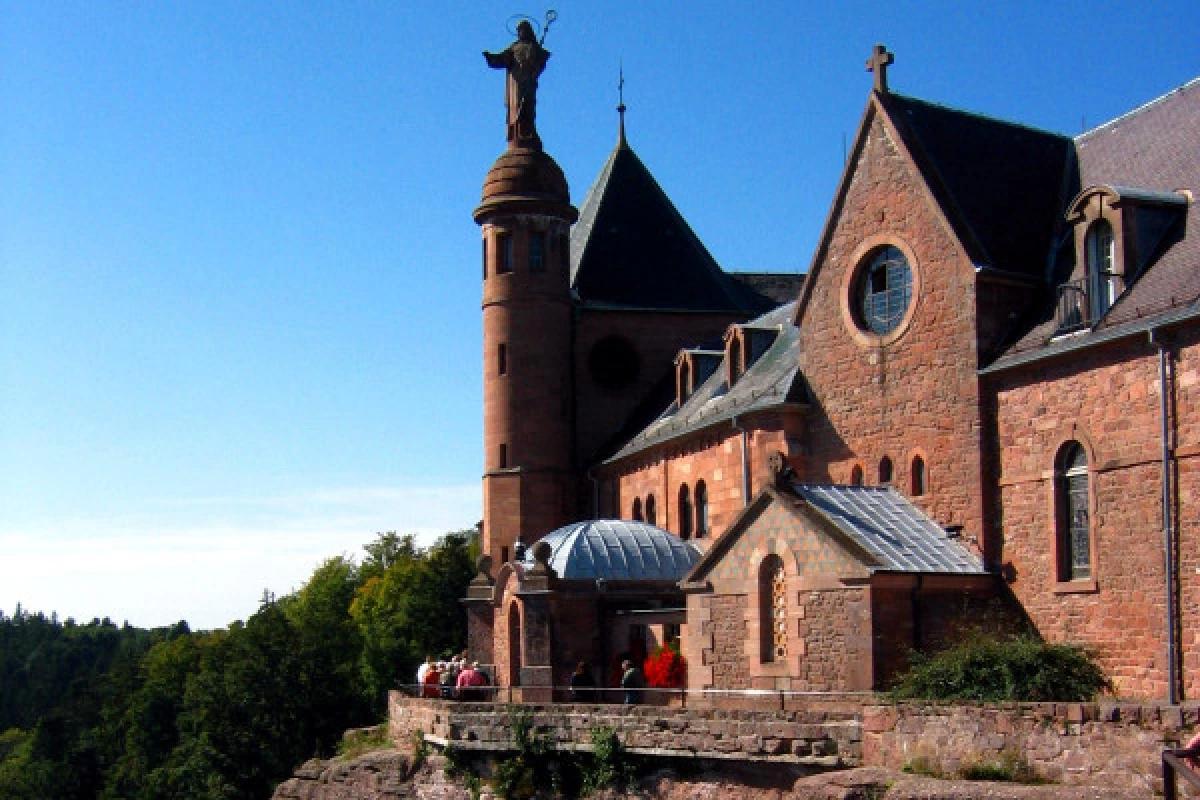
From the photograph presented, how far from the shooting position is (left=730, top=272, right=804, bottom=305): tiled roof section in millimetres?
55438

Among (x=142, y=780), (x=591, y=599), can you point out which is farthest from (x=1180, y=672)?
(x=142, y=780)

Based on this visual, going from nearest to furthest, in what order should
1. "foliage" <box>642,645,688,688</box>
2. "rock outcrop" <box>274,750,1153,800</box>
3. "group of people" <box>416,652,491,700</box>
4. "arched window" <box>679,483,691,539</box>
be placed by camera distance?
"rock outcrop" <box>274,750,1153,800</box>, "foliage" <box>642,645,688,688</box>, "group of people" <box>416,652,491,700</box>, "arched window" <box>679,483,691,539</box>

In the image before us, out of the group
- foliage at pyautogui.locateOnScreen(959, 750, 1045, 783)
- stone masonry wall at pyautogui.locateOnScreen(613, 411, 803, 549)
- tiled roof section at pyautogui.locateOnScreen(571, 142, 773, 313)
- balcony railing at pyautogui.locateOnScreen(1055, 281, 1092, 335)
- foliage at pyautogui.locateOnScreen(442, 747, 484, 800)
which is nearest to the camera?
foliage at pyautogui.locateOnScreen(959, 750, 1045, 783)

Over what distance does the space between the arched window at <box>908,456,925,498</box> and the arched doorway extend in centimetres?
955

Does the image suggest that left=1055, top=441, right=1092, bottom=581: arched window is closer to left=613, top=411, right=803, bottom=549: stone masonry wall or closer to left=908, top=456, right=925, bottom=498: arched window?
left=908, top=456, right=925, bottom=498: arched window

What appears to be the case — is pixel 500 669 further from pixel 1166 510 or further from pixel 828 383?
pixel 1166 510

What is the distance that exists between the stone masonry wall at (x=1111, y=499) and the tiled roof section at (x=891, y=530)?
104 cm

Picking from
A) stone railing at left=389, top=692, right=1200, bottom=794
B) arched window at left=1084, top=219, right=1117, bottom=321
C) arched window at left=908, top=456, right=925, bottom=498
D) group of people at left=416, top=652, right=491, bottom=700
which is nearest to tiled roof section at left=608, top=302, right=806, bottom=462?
arched window at left=908, top=456, right=925, bottom=498

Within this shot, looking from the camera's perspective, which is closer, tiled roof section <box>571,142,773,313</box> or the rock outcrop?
the rock outcrop

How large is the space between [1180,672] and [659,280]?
97.6 feet

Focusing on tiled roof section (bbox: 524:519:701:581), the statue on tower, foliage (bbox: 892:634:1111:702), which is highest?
the statue on tower

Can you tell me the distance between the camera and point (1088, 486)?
26766 mm

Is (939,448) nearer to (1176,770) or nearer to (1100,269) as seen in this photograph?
(1100,269)

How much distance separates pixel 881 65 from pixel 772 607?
11339 mm
